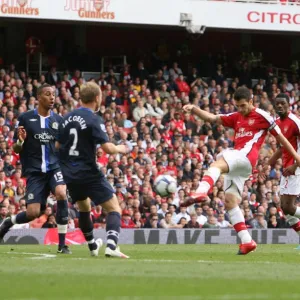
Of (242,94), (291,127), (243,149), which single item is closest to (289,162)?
(291,127)

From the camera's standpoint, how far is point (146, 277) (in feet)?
32.6

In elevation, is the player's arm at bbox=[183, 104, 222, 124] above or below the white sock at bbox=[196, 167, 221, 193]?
above

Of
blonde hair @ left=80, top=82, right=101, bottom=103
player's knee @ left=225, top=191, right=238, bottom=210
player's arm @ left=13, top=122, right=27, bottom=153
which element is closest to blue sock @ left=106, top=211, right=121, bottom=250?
blonde hair @ left=80, top=82, right=101, bottom=103

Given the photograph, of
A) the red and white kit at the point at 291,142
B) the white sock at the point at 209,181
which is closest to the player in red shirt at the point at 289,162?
the red and white kit at the point at 291,142

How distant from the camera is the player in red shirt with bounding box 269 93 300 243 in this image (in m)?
15.5

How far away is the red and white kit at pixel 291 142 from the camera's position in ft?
50.9

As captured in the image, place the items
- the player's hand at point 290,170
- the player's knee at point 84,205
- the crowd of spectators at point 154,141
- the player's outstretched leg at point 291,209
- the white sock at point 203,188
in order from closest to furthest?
the white sock at point 203,188 < the player's knee at point 84,205 < the player's hand at point 290,170 < the player's outstretched leg at point 291,209 < the crowd of spectators at point 154,141

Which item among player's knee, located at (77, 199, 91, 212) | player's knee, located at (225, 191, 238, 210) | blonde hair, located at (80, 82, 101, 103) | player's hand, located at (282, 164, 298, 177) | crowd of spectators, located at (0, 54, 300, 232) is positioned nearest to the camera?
blonde hair, located at (80, 82, 101, 103)

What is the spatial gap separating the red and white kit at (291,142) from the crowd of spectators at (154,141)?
4519mm

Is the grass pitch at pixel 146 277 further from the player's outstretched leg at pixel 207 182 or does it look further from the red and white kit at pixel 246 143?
the red and white kit at pixel 246 143

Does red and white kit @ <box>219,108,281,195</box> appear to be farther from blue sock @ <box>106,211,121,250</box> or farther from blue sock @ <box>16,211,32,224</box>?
blue sock @ <box>16,211,32,224</box>

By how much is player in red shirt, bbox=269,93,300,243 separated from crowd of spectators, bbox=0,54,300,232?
14.7ft

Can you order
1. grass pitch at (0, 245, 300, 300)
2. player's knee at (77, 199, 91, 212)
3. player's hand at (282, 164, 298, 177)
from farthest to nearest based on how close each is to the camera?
1. player's hand at (282, 164, 298, 177)
2. player's knee at (77, 199, 91, 212)
3. grass pitch at (0, 245, 300, 300)

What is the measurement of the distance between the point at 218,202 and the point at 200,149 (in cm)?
294
